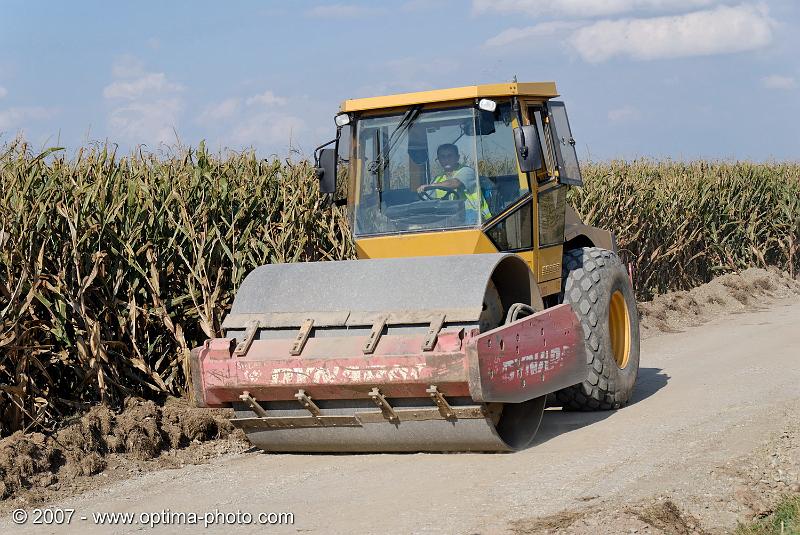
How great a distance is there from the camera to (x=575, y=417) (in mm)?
8625

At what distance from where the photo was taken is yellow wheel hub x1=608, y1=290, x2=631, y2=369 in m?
9.44

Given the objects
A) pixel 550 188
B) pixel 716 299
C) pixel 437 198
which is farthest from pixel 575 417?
pixel 716 299

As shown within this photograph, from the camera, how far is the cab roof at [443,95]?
26.6 ft

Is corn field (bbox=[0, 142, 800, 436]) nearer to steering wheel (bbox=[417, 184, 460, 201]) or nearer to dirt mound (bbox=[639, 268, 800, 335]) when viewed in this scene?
steering wheel (bbox=[417, 184, 460, 201])

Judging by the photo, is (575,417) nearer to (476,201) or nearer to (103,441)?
(476,201)

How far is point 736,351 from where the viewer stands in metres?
11.9

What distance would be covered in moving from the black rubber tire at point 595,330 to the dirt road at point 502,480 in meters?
0.15

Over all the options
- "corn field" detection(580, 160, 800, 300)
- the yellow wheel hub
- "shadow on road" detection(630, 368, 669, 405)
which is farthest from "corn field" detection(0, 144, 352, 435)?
"corn field" detection(580, 160, 800, 300)

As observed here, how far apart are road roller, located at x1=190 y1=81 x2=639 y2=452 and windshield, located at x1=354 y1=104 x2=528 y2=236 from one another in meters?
0.01

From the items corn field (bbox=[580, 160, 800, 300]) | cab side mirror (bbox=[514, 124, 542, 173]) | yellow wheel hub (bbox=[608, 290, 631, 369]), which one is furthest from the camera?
corn field (bbox=[580, 160, 800, 300])

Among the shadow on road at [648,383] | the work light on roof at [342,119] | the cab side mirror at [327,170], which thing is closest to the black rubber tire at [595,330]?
the shadow on road at [648,383]

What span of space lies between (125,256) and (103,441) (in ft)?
6.08

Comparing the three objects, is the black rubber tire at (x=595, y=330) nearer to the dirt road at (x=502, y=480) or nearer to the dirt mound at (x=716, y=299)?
the dirt road at (x=502, y=480)

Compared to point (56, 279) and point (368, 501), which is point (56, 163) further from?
point (368, 501)
